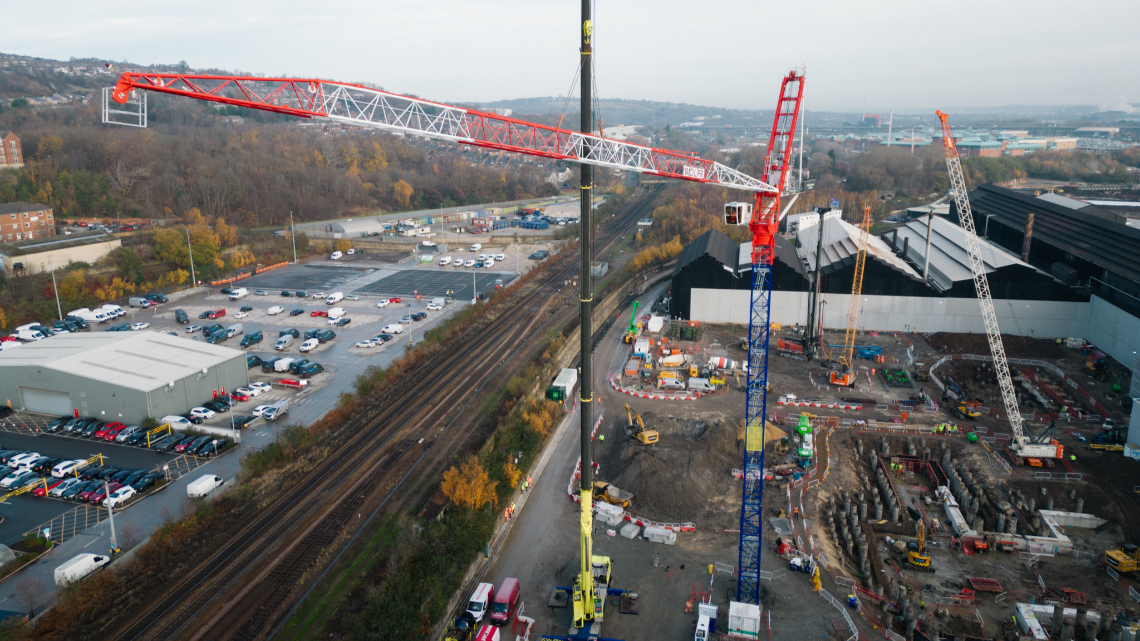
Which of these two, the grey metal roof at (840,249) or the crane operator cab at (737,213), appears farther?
the grey metal roof at (840,249)

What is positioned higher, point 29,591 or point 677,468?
point 677,468

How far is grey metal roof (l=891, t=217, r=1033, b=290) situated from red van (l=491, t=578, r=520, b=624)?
116 feet

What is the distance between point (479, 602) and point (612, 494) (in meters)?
7.84

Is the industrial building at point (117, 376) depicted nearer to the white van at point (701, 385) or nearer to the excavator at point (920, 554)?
the white van at point (701, 385)

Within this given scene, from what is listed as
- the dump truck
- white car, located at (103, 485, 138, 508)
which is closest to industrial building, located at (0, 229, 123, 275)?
white car, located at (103, 485, 138, 508)

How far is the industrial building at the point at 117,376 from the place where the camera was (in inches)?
1149

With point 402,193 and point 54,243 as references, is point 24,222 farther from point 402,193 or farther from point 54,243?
point 402,193

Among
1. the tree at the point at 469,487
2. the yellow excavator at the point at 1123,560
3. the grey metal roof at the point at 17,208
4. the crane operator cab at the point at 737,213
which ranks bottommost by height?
the yellow excavator at the point at 1123,560

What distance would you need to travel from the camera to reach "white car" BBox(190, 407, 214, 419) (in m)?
29.8

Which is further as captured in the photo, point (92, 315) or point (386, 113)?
point (92, 315)

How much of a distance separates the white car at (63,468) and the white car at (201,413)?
5015 mm

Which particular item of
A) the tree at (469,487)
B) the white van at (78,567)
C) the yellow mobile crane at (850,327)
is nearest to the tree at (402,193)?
the yellow mobile crane at (850,327)

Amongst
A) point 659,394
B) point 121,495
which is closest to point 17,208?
point 121,495

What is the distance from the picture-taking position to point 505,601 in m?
17.9
